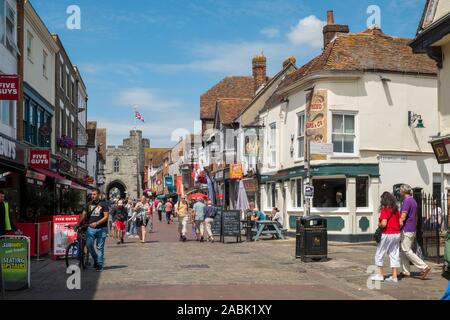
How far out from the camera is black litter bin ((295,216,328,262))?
15.8 meters

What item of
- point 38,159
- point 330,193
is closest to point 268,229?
point 330,193

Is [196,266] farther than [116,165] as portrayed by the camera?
No

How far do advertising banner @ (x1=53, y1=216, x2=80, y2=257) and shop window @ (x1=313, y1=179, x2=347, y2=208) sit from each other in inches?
429

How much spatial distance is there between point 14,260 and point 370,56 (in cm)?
1781

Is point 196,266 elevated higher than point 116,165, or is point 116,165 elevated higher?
point 116,165

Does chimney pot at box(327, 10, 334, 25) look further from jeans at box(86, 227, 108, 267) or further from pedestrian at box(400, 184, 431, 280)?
jeans at box(86, 227, 108, 267)

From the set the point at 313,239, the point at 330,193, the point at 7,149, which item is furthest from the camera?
the point at 330,193

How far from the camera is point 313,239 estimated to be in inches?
625

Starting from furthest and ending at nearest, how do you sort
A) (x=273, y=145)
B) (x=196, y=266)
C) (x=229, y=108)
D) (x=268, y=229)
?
(x=229, y=108) < (x=273, y=145) < (x=268, y=229) < (x=196, y=266)

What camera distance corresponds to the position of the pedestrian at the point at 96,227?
45.3ft

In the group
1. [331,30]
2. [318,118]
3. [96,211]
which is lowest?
[96,211]

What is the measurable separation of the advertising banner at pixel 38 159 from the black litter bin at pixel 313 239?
11668 millimetres

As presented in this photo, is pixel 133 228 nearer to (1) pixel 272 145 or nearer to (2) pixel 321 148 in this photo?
(1) pixel 272 145

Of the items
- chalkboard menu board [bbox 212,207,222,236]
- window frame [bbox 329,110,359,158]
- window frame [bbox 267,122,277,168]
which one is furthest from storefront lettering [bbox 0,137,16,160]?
window frame [bbox 267,122,277,168]
